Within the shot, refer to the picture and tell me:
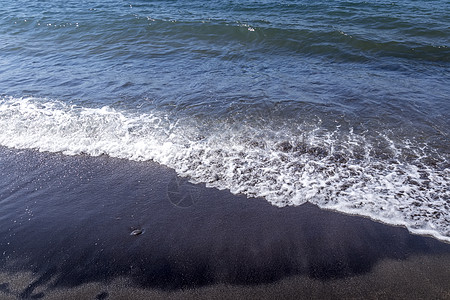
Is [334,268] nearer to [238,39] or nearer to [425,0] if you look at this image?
[238,39]

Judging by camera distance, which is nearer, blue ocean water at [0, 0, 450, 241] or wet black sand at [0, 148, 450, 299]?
wet black sand at [0, 148, 450, 299]

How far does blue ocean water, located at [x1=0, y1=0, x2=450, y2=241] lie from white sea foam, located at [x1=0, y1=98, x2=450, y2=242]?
1.1 inches

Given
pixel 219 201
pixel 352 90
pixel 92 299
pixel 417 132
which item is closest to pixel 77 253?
pixel 92 299

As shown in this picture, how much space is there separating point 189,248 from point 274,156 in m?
2.58

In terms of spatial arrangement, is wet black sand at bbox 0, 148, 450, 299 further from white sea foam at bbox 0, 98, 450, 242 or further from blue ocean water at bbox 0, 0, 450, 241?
blue ocean water at bbox 0, 0, 450, 241

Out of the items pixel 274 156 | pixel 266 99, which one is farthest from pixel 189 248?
pixel 266 99

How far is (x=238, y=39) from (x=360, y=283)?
11.3 m

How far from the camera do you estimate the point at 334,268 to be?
3705 millimetres

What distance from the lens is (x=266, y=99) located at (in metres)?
7.94

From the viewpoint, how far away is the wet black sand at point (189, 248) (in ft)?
11.6

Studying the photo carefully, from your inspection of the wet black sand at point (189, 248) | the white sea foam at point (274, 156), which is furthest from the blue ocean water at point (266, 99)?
the wet black sand at point (189, 248)

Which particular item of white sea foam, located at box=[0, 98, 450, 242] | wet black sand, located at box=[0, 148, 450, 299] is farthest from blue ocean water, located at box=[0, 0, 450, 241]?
wet black sand, located at box=[0, 148, 450, 299]

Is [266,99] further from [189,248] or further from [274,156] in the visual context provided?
[189,248]

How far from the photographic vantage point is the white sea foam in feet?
15.5
